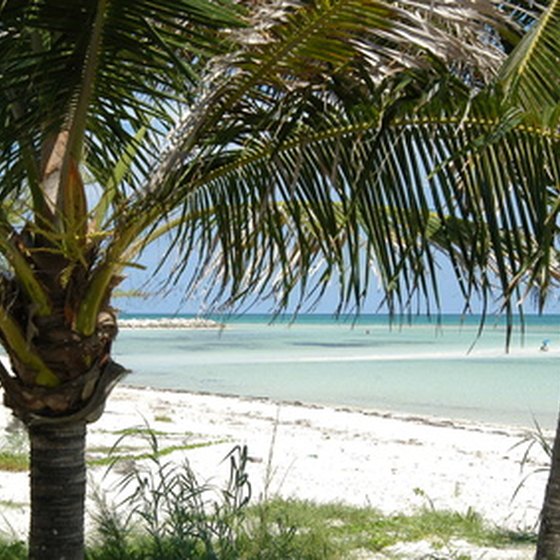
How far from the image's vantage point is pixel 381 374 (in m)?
28.1

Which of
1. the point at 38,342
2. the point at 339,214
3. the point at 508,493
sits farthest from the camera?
the point at 508,493

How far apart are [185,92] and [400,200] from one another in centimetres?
73

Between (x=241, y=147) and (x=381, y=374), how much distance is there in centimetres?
2535

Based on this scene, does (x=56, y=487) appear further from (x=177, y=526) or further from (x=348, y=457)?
(x=348, y=457)

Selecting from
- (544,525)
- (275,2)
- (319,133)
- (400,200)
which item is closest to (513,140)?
(400,200)

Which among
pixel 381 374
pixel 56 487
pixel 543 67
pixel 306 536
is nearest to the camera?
pixel 543 67

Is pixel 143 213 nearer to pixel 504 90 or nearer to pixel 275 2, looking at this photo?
pixel 275 2

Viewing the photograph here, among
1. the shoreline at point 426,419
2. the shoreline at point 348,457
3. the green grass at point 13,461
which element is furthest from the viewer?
the shoreline at point 426,419

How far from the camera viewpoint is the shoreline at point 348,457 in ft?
21.9

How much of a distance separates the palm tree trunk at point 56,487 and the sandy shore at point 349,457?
117 centimetres

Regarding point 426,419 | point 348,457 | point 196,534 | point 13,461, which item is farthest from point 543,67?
point 426,419

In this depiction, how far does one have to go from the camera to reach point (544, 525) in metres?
3.92

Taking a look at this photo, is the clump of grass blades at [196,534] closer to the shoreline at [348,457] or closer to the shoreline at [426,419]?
the shoreline at [348,457]

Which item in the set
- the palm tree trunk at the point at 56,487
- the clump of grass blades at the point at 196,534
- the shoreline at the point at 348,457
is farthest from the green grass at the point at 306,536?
the palm tree trunk at the point at 56,487
